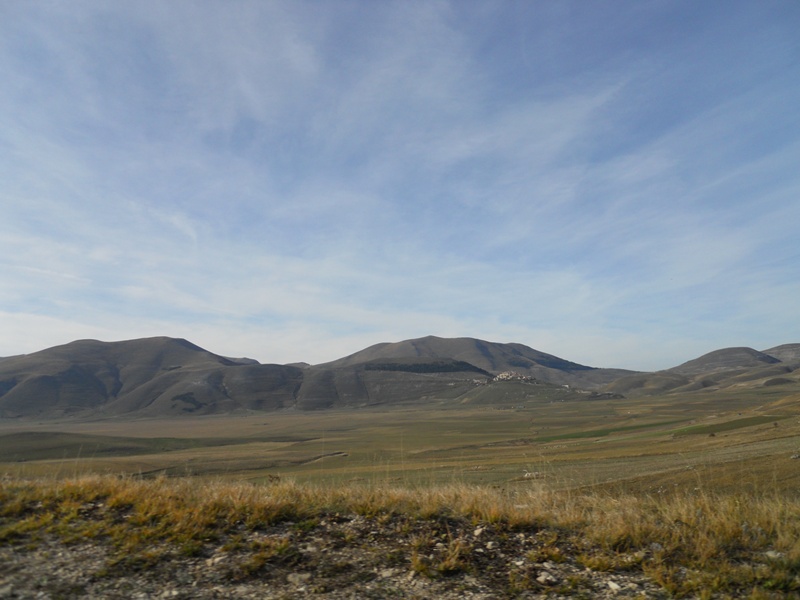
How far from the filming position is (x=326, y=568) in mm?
5719

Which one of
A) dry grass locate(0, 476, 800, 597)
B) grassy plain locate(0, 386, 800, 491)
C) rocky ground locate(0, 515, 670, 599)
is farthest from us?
grassy plain locate(0, 386, 800, 491)

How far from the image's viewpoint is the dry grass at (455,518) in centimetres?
571

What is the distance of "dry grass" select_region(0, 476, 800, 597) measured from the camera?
5707 mm

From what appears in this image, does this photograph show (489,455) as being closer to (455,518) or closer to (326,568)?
(455,518)

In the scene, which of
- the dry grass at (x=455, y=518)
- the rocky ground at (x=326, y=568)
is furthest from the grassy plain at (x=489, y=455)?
the rocky ground at (x=326, y=568)

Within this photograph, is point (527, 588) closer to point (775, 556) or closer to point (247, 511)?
point (775, 556)

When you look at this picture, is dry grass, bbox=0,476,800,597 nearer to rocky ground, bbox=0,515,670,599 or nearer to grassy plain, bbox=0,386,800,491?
rocky ground, bbox=0,515,670,599

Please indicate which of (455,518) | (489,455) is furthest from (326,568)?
(489,455)

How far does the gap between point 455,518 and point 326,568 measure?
2.15 meters

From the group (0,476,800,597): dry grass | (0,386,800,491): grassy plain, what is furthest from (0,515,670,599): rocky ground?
(0,386,800,491): grassy plain

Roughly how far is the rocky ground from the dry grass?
57mm

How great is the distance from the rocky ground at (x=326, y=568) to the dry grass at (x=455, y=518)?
6 cm

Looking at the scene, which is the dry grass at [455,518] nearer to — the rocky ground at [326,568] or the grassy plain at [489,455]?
the rocky ground at [326,568]

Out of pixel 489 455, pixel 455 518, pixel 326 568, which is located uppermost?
pixel 455 518
